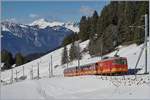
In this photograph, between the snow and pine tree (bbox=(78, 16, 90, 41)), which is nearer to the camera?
the snow

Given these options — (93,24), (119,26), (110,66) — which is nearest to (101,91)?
A: (110,66)

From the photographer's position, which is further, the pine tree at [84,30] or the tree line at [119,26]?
the pine tree at [84,30]

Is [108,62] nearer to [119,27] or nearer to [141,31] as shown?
[141,31]

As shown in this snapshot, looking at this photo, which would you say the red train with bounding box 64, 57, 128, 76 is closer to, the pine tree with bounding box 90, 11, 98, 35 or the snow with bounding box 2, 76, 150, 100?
the snow with bounding box 2, 76, 150, 100

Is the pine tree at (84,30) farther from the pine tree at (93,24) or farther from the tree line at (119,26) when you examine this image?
the tree line at (119,26)

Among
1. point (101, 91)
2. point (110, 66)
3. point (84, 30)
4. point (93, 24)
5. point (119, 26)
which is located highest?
point (93, 24)

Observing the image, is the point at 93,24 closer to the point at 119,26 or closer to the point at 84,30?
the point at 84,30

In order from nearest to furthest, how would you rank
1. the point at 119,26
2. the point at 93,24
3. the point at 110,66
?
the point at 110,66 < the point at 119,26 < the point at 93,24

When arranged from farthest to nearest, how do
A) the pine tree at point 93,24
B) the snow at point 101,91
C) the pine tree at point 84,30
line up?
the pine tree at point 84,30 → the pine tree at point 93,24 → the snow at point 101,91

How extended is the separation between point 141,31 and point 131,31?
46.4 ft

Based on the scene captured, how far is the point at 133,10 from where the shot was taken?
10581 cm

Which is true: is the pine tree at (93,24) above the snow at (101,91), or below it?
above

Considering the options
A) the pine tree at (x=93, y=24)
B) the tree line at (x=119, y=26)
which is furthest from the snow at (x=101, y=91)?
the pine tree at (x=93, y=24)

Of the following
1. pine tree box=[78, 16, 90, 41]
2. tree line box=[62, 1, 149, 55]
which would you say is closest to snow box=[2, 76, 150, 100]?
tree line box=[62, 1, 149, 55]
